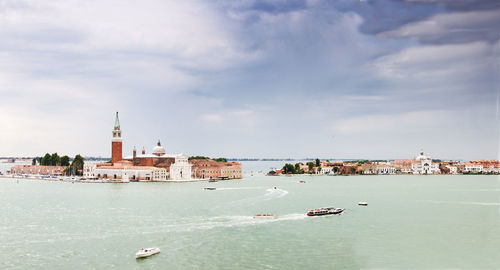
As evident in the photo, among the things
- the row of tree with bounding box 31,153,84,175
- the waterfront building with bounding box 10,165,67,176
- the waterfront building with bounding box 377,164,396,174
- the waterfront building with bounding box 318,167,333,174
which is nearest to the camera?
the row of tree with bounding box 31,153,84,175

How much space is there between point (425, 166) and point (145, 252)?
40169 mm

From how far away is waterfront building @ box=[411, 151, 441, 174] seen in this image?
41.8m

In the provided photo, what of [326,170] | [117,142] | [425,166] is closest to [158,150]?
[117,142]

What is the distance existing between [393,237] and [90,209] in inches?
291

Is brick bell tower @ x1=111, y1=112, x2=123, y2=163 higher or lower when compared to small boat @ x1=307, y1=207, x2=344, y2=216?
higher

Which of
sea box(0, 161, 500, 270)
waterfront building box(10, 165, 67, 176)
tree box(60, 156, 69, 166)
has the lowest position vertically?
sea box(0, 161, 500, 270)

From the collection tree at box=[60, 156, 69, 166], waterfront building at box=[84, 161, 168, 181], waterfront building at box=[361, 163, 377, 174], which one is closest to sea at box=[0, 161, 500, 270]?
waterfront building at box=[84, 161, 168, 181]

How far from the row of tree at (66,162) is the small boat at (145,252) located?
2396cm

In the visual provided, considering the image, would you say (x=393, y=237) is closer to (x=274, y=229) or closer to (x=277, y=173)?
(x=274, y=229)

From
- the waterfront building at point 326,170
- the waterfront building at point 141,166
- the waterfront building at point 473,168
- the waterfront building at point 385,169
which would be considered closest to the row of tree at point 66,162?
the waterfront building at point 141,166

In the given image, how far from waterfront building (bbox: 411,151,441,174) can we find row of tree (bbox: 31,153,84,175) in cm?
2984

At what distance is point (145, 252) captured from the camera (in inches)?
243

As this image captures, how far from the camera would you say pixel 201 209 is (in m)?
10.9

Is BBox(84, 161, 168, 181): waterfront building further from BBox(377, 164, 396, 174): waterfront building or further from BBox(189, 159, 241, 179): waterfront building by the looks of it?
BBox(377, 164, 396, 174): waterfront building
